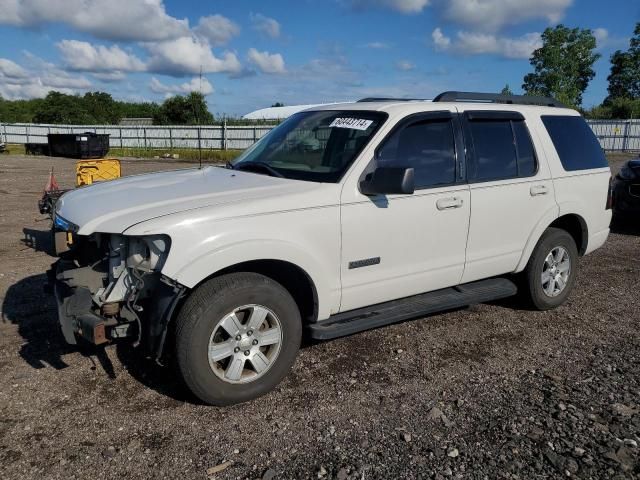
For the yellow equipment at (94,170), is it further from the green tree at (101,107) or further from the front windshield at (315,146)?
the green tree at (101,107)

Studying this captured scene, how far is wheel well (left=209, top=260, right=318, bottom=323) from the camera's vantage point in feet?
12.1

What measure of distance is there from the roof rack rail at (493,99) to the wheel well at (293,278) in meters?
2.01

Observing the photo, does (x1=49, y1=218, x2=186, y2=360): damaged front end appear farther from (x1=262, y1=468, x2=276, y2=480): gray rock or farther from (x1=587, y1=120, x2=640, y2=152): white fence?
(x1=587, y1=120, x2=640, y2=152): white fence

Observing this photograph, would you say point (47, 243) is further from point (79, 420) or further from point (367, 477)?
point (367, 477)

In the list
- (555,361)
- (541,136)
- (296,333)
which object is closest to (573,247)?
(541,136)

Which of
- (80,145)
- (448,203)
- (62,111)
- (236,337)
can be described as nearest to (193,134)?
(80,145)

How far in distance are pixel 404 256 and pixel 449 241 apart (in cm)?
50

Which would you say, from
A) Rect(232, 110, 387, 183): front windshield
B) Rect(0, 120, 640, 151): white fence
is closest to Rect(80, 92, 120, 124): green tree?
Rect(0, 120, 640, 151): white fence

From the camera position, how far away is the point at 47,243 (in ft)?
13.9

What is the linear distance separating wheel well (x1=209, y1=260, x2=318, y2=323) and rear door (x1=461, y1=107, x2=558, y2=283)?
1531 mm

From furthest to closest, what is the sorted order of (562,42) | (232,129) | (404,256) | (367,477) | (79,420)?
1. (562,42)
2. (232,129)
3. (404,256)
4. (79,420)
5. (367,477)

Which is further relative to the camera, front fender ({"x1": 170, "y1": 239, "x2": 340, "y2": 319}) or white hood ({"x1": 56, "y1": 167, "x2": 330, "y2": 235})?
white hood ({"x1": 56, "y1": 167, "x2": 330, "y2": 235})

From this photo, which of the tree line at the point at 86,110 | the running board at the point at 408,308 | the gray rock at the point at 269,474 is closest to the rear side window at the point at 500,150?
the running board at the point at 408,308

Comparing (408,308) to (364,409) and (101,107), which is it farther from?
(101,107)
